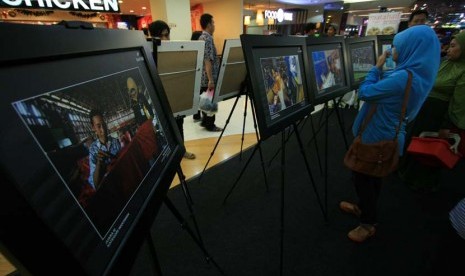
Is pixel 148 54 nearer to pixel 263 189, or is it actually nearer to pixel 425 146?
pixel 263 189

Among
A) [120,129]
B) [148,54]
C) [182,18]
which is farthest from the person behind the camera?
[182,18]

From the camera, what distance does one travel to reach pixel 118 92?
61 cm

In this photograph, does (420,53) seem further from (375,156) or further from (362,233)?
(362,233)

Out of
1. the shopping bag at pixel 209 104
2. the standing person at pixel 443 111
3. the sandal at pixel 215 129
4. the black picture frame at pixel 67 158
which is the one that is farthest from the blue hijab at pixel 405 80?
the sandal at pixel 215 129

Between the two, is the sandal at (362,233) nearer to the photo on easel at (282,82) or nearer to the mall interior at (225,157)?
the mall interior at (225,157)

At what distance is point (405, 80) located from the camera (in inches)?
56.4

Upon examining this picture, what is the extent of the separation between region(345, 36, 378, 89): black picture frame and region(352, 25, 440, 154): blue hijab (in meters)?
0.72

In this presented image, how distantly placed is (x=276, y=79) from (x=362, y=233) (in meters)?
1.39

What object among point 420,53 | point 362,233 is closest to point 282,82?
point 420,53

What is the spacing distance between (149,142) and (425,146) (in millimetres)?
2482

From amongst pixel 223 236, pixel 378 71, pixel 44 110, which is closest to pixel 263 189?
pixel 223 236

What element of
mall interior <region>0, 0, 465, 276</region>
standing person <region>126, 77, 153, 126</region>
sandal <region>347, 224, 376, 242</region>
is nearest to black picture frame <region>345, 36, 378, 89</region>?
mall interior <region>0, 0, 465, 276</region>

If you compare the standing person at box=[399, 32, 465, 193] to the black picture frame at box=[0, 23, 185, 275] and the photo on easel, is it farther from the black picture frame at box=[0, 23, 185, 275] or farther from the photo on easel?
the black picture frame at box=[0, 23, 185, 275]

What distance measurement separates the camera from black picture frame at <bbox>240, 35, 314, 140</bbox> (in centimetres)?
113
